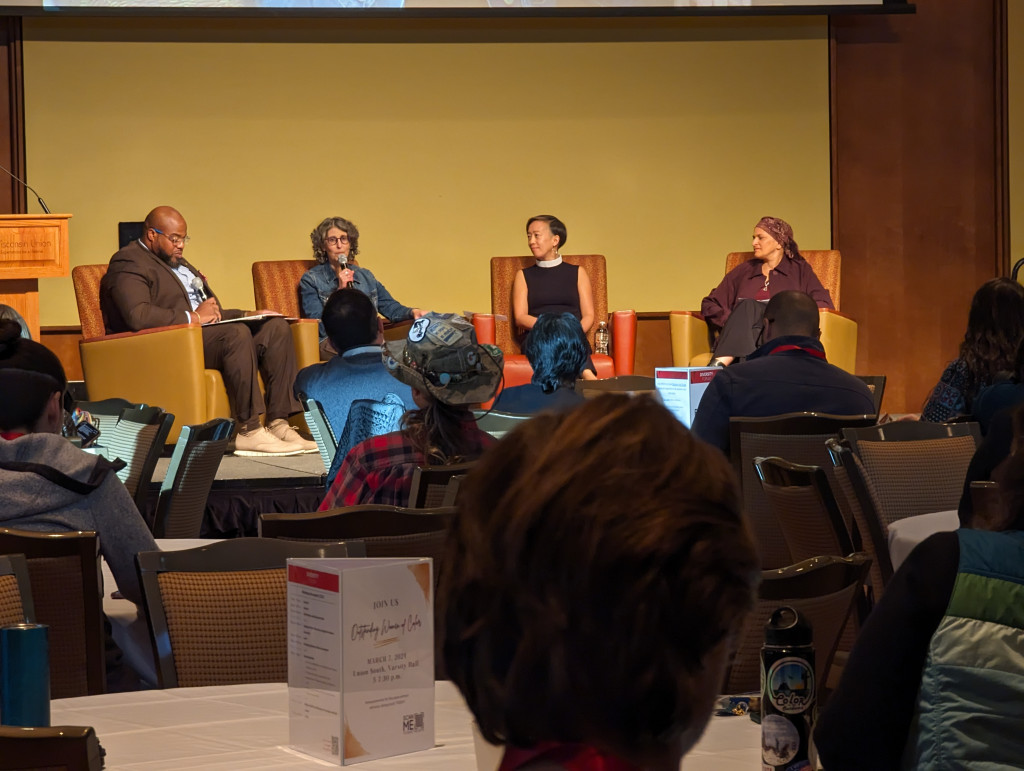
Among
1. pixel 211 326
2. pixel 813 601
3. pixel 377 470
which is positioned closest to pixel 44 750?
pixel 813 601

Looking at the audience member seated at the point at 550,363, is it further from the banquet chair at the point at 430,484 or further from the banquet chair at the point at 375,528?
the banquet chair at the point at 375,528

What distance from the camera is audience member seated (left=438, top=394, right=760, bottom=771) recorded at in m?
0.69

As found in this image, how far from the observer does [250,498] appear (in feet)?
15.9

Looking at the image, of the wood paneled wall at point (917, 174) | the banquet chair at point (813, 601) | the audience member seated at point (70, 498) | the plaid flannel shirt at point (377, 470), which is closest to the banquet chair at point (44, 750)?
the banquet chair at point (813, 601)

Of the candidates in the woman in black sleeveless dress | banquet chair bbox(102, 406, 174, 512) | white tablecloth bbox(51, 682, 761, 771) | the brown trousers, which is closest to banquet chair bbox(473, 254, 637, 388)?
the woman in black sleeveless dress

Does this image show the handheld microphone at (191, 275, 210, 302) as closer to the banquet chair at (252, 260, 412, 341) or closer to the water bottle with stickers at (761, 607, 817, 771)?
the banquet chair at (252, 260, 412, 341)

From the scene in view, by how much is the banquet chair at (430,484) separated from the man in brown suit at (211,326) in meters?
3.96

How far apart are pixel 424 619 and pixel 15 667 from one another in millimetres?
398

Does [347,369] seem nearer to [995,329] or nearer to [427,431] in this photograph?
[427,431]

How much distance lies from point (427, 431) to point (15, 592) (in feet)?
3.57

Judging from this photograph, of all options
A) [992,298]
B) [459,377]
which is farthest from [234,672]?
[992,298]

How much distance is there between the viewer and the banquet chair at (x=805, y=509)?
8.64 ft

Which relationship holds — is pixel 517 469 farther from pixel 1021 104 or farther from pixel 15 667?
pixel 1021 104

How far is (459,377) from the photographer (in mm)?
2643
